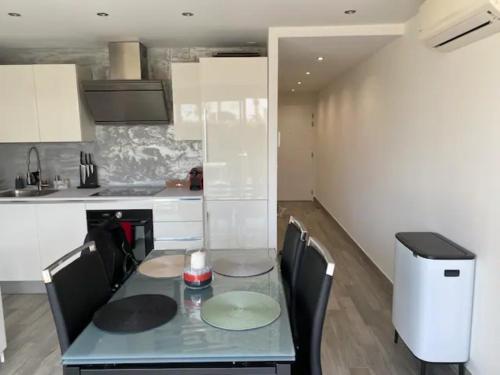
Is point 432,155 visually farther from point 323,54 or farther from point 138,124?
point 138,124

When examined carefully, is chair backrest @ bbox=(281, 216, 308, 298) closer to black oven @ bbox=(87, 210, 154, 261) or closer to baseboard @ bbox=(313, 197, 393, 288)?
black oven @ bbox=(87, 210, 154, 261)

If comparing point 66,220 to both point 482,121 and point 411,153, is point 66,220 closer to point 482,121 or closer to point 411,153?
point 411,153

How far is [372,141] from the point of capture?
3877 millimetres

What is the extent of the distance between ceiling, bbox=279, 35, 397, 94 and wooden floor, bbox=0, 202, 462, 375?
7.23 feet

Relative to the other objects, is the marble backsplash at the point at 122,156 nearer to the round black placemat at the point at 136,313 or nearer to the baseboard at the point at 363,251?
the baseboard at the point at 363,251

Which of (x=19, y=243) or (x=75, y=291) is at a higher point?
(x=75, y=291)

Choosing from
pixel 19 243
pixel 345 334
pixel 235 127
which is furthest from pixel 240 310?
pixel 19 243

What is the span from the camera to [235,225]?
3383 mm

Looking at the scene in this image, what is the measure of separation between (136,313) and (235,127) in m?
2.10

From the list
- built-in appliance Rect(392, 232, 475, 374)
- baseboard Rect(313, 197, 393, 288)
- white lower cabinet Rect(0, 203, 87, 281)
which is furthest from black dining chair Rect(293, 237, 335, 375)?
white lower cabinet Rect(0, 203, 87, 281)

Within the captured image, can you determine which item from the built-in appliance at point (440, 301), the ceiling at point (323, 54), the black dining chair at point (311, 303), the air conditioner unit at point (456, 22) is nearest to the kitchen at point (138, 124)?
the ceiling at point (323, 54)

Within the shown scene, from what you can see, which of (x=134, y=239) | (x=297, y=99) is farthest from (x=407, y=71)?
(x=297, y=99)

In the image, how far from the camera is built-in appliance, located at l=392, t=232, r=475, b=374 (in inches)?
77.6

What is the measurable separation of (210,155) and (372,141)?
69.0 inches
